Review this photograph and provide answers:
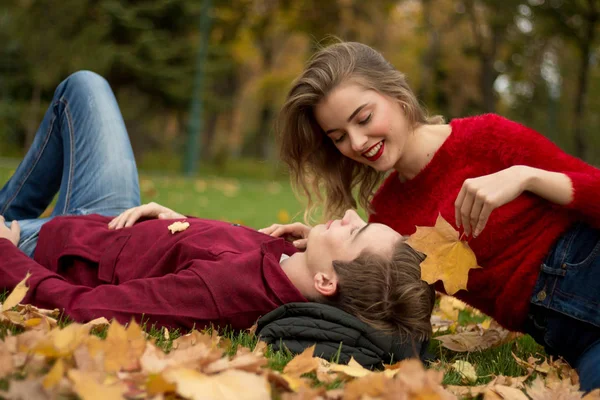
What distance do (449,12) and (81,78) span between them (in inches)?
1073

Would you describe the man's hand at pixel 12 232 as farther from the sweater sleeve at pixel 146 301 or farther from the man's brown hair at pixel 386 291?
the man's brown hair at pixel 386 291

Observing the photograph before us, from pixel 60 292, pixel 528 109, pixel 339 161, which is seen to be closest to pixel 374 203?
pixel 339 161

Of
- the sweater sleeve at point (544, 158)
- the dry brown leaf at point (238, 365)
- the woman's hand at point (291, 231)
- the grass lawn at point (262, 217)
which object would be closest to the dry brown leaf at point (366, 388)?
the dry brown leaf at point (238, 365)

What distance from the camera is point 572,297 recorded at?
277 centimetres

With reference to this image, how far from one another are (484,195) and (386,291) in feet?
1.79

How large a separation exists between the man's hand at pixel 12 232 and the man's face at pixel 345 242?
161 centimetres

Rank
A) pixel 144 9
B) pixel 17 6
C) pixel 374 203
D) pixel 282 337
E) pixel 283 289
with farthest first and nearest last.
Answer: pixel 144 9, pixel 17 6, pixel 374 203, pixel 283 289, pixel 282 337

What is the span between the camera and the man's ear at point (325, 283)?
9.16 ft

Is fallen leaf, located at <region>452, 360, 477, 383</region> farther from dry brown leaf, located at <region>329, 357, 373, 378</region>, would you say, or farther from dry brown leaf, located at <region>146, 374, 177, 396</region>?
dry brown leaf, located at <region>146, 374, 177, 396</region>

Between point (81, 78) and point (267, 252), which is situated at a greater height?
point (81, 78)

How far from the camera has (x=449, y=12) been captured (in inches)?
1151

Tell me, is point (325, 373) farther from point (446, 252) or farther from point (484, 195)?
point (484, 195)

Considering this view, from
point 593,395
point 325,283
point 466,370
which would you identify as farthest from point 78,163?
point 593,395

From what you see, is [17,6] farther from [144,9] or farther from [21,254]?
[21,254]
